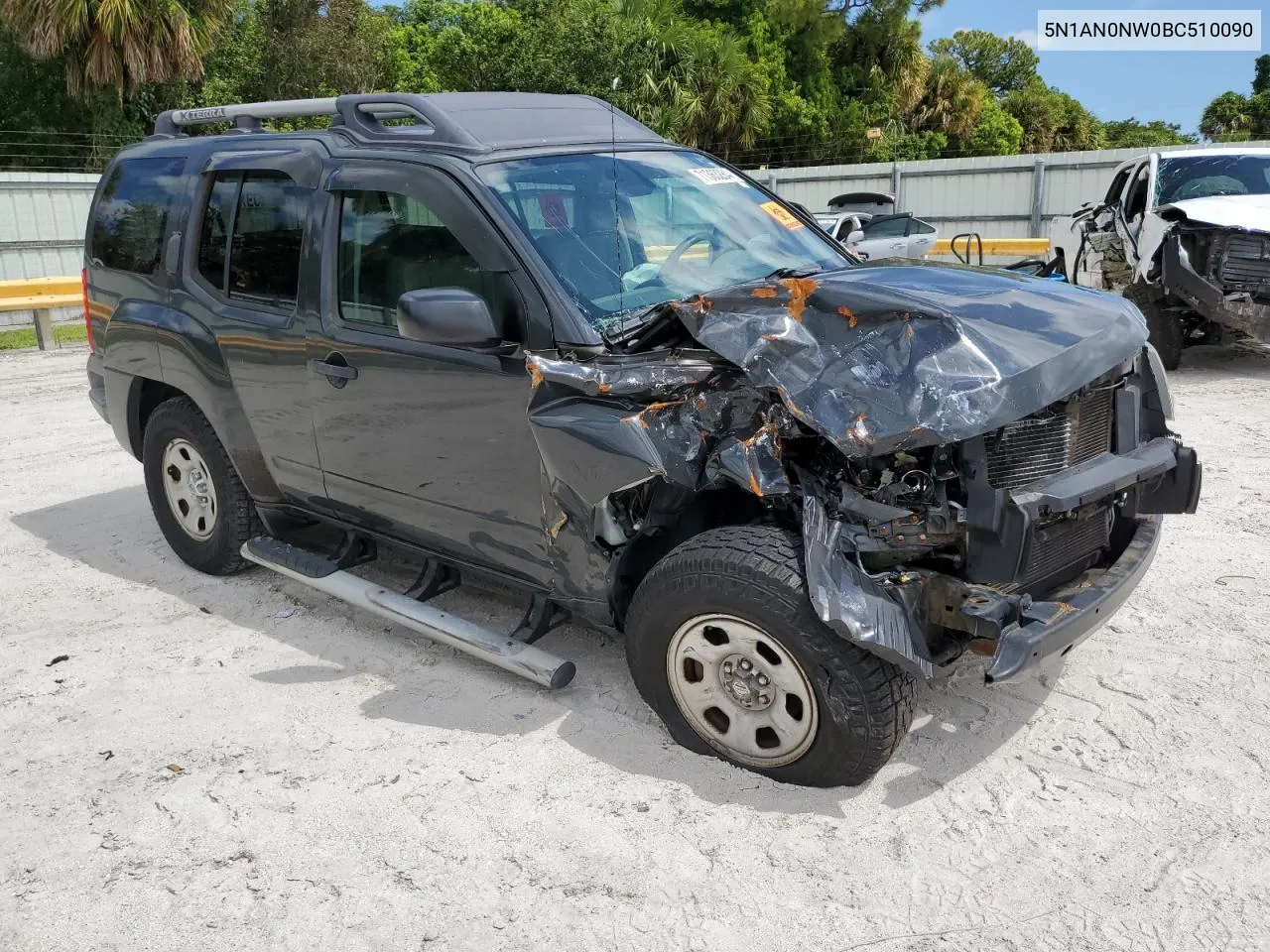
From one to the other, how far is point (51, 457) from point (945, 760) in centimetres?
706

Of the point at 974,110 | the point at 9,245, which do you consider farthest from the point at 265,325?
the point at 974,110

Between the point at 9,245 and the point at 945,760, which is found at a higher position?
the point at 9,245

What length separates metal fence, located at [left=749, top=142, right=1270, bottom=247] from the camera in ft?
60.4

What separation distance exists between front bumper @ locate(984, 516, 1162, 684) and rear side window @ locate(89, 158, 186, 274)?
4.23m

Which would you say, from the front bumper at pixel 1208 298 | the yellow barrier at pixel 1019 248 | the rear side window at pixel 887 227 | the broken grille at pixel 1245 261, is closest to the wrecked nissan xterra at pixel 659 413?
the front bumper at pixel 1208 298

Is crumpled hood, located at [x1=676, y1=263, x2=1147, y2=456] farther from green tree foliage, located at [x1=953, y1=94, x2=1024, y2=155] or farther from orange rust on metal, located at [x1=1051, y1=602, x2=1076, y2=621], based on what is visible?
green tree foliage, located at [x1=953, y1=94, x2=1024, y2=155]

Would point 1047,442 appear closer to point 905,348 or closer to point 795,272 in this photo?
point 905,348

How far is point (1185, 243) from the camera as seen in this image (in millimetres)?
8938

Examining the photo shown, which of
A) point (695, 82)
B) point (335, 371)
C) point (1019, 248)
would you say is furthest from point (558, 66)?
point (335, 371)

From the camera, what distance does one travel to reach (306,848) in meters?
3.26

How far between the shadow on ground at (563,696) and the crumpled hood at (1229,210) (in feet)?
20.6

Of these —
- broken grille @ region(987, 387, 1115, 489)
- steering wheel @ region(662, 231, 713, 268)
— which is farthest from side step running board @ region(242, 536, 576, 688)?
broken grille @ region(987, 387, 1115, 489)

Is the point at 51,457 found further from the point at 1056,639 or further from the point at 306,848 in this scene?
the point at 1056,639

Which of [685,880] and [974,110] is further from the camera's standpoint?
[974,110]
